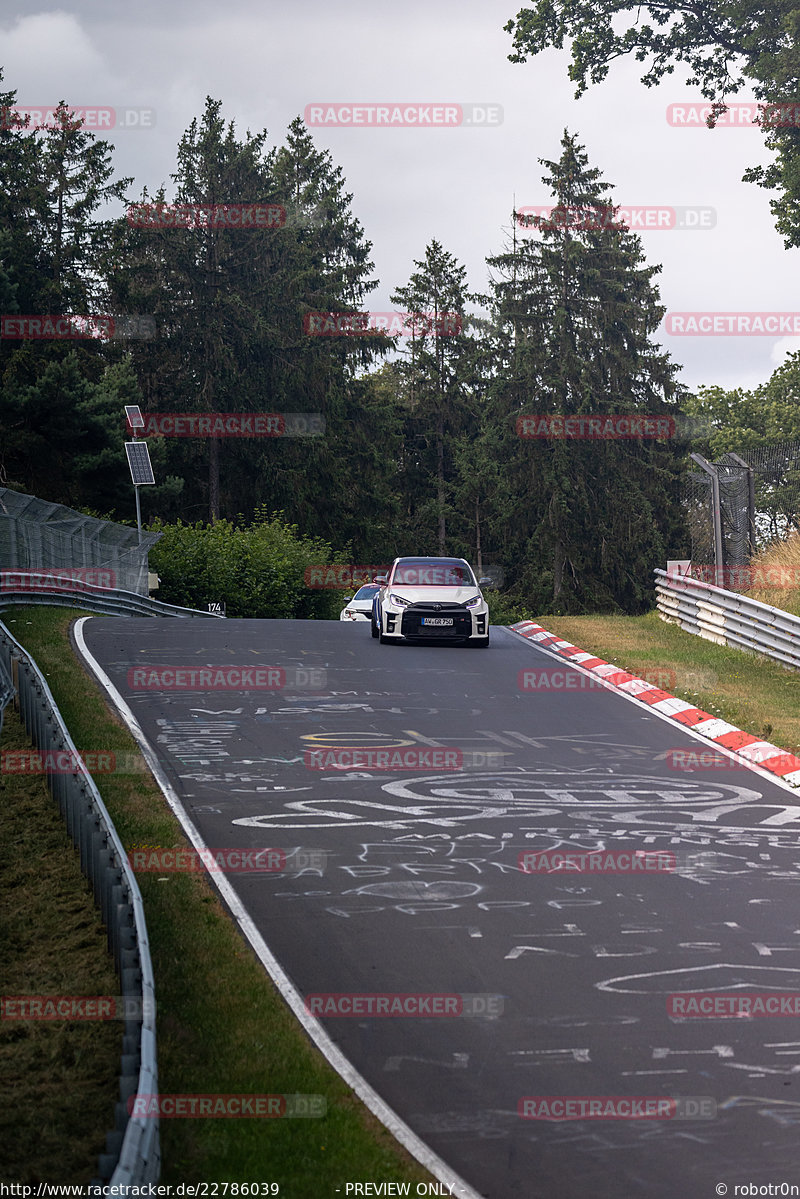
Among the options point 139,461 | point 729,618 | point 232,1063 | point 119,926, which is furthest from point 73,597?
point 232,1063

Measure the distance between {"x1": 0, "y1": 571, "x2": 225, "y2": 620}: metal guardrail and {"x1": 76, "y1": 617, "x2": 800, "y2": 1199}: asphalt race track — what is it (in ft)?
28.3

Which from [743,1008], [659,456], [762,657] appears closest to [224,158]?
[659,456]

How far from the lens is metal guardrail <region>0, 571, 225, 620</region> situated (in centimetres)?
2430

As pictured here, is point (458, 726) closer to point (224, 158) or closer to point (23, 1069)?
point (23, 1069)

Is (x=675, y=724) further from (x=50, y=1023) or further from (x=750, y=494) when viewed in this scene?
(x=50, y=1023)

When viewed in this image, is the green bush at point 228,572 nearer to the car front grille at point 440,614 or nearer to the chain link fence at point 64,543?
the chain link fence at point 64,543

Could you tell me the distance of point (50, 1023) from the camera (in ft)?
22.2

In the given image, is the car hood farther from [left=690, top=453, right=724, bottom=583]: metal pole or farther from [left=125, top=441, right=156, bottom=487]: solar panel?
[left=125, top=441, right=156, bottom=487]: solar panel

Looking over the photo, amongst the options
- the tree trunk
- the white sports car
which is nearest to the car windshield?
the white sports car

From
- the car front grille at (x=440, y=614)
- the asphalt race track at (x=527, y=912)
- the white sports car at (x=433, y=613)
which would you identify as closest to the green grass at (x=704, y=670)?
the asphalt race track at (x=527, y=912)

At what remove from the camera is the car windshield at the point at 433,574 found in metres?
22.5

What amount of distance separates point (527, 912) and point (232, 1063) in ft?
9.15

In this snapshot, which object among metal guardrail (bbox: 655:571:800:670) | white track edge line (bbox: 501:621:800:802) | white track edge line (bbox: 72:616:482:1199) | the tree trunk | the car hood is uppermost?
the tree trunk

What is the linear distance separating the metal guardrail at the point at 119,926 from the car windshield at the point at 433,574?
31.1 feet
